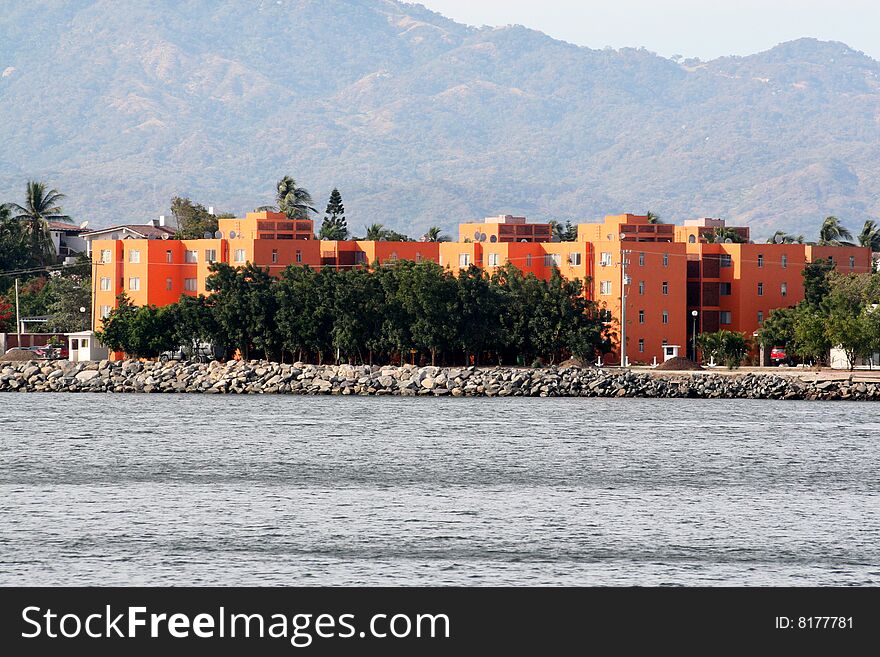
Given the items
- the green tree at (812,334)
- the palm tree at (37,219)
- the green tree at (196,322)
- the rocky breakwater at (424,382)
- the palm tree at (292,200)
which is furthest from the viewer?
the palm tree at (292,200)

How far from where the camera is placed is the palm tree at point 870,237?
156 metres

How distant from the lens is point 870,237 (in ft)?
523

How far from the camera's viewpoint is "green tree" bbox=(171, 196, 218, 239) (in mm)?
136500

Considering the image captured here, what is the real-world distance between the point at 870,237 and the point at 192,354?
8389cm

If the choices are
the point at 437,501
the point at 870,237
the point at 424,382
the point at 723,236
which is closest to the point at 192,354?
the point at 424,382

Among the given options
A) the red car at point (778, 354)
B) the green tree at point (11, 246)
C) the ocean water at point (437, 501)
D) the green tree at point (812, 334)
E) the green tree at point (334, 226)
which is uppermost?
the green tree at point (334, 226)

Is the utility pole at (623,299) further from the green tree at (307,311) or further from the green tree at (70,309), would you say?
the green tree at (70,309)

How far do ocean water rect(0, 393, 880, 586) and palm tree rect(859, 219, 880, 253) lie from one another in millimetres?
93523

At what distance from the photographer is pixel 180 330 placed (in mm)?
100375

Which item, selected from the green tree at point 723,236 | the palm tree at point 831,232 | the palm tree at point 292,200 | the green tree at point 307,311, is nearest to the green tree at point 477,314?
the green tree at point 307,311

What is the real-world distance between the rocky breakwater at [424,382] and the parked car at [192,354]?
5.36 m

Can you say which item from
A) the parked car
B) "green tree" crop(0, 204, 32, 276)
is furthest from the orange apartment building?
"green tree" crop(0, 204, 32, 276)
